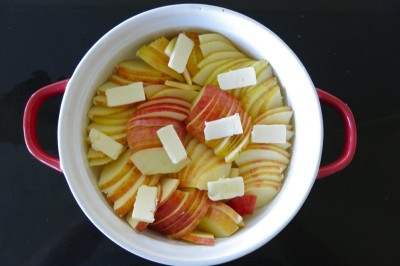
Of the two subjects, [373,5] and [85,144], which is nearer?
[85,144]

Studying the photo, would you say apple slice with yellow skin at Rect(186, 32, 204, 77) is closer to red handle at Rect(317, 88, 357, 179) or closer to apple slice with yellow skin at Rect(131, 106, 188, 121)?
apple slice with yellow skin at Rect(131, 106, 188, 121)

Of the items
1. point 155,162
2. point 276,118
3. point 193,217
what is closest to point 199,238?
point 193,217

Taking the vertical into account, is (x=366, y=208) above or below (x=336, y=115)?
below

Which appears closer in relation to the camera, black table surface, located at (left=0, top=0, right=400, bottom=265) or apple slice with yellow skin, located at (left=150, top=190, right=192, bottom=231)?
apple slice with yellow skin, located at (left=150, top=190, right=192, bottom=231)

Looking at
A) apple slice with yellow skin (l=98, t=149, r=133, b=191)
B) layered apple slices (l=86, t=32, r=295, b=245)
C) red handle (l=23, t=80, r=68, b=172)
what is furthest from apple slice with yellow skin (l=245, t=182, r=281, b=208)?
red handle (l=23, t=80, r=68, b=172)

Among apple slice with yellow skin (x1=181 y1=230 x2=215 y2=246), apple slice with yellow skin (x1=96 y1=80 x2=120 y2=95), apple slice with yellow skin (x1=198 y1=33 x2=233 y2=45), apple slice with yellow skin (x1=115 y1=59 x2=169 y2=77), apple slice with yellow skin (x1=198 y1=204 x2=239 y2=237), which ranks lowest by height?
apple slice with yellow skin (x1=181 y1=230 x2=215 y2=246)

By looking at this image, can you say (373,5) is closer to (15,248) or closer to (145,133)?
(145,133)

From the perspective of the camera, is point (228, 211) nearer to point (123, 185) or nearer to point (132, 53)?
point (123, 185)

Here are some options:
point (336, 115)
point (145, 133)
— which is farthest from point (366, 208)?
point (145, 133)
